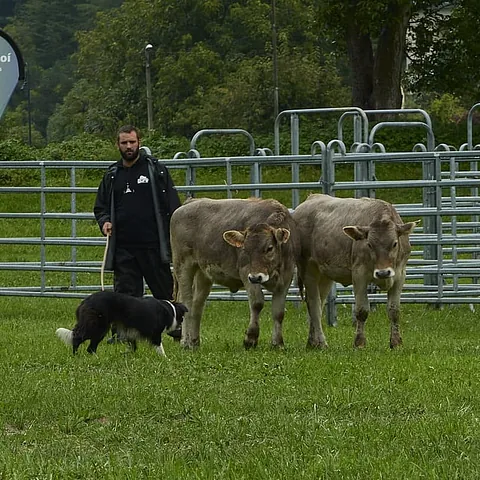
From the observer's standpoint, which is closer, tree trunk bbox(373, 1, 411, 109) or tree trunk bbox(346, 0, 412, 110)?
tree trunk bbox(346, 0, 412, 110)

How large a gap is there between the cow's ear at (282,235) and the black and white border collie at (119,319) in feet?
3.84

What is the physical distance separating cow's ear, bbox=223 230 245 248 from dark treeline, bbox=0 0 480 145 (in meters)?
23.9

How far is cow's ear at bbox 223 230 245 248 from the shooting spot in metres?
12.8

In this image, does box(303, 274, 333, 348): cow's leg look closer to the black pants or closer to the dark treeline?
the black pants

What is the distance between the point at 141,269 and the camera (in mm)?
13945

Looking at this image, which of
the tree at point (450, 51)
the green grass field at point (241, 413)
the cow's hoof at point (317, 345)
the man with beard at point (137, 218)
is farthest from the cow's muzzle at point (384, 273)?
the tree at point (450, 51)

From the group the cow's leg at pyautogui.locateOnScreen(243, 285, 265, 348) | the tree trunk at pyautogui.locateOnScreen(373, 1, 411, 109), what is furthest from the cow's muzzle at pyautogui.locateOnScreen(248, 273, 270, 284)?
the tree trunk at pyautogui.locateOnScreen(373, 1, 411, 109)

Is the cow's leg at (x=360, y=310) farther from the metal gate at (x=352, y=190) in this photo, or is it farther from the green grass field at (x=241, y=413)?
the metal gate at (x=352, y=190)

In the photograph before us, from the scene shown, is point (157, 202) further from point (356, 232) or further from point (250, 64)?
point (250, 64)

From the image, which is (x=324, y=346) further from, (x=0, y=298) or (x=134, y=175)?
(x=0, y=298)

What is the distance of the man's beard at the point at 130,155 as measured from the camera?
44.6 ft

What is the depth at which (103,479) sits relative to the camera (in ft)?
23.9

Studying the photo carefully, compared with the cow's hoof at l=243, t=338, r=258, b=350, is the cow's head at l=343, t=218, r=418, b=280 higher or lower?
higher

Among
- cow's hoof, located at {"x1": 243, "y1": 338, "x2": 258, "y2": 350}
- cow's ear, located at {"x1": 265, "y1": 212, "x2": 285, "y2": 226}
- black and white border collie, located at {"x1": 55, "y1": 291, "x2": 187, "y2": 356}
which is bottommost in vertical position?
cow's hoof, located at {"x1": 243, "y1": 338, "x2": 258, "y2": 350}
